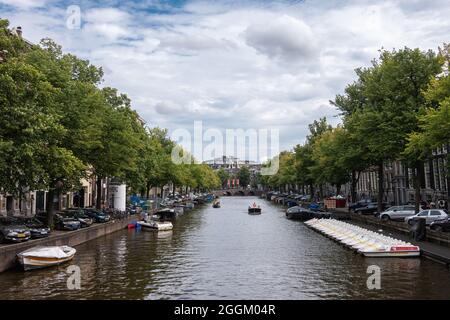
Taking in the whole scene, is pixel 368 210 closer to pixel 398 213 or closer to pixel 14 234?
pixel 398 213

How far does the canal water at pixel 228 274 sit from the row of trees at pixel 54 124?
6.05 metres

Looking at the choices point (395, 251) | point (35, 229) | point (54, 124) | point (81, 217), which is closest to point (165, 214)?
point (81, 217)

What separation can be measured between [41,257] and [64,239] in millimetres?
7660

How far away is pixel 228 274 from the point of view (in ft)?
85.1

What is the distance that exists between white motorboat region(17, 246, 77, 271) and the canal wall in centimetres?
63

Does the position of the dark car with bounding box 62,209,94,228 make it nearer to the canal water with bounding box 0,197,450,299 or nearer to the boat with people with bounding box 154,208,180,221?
the canal water with bounding box 0,197,450,299

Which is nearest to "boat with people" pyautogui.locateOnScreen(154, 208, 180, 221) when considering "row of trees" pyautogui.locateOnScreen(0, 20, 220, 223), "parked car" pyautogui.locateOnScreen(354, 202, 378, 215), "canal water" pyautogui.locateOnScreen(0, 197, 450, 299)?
"row of trees" pyautogui.locateOnScreen(0, 20, 220, 223)

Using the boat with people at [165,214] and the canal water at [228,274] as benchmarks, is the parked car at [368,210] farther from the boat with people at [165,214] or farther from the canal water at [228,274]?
the boat with people at [165,214]

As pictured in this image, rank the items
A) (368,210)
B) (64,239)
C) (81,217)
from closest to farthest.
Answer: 1. (64,239)
2. (81,217)
3. (368,210)

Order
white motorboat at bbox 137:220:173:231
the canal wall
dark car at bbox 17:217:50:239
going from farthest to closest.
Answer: white motorboat at bbox 137:220:173:231 < dark car at bbox 17:217:50:239 < the canal wall

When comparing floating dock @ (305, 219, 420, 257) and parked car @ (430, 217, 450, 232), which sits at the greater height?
parked car @ (430, 217, 450, 232)

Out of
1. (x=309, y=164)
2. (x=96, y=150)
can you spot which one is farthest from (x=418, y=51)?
(x=309, y=164)

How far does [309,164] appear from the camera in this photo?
102 meters

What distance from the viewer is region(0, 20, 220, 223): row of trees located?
26516mm
